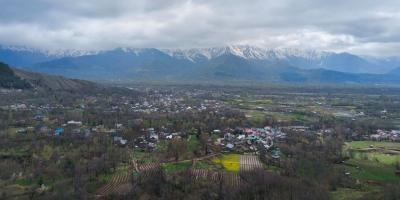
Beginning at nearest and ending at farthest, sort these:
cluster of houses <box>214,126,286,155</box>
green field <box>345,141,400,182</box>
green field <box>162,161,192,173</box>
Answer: green field <box>162,161,192,173</box> → green field <box>345,141,400,182</box> → cluster of houses <box>214,126,286,155</box>

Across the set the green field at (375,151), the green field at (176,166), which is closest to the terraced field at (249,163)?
the green field at (176,166)

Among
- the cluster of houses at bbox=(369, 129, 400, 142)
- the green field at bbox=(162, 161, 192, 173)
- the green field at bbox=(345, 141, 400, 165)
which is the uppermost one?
the cluster of houses at bbox=(369, 129, 400, 142)

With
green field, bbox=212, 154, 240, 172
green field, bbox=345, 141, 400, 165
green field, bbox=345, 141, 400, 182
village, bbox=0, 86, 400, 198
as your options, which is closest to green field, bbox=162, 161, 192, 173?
village, bbox=0, 86, 400, 198

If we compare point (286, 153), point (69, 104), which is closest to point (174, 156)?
point (286, 153)

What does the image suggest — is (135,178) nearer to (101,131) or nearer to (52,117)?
(101,131)

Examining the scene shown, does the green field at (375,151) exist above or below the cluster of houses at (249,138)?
below

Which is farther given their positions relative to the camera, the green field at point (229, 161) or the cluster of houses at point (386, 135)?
the cluster of houses at point (386, 135)

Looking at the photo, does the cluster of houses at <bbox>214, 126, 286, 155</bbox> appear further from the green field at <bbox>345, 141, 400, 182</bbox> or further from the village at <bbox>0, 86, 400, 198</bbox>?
the green field at <bbox>345, 141, 400, 182</bbox>

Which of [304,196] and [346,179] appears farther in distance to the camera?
[346,179]

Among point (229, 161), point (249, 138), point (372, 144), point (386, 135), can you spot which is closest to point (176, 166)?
point (229, 161)

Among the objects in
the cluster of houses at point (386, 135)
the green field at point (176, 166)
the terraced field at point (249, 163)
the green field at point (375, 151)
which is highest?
the cluster of houses at point (386, 135)

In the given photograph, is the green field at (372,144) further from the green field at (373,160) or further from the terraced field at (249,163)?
the terraced field at (249,163)
